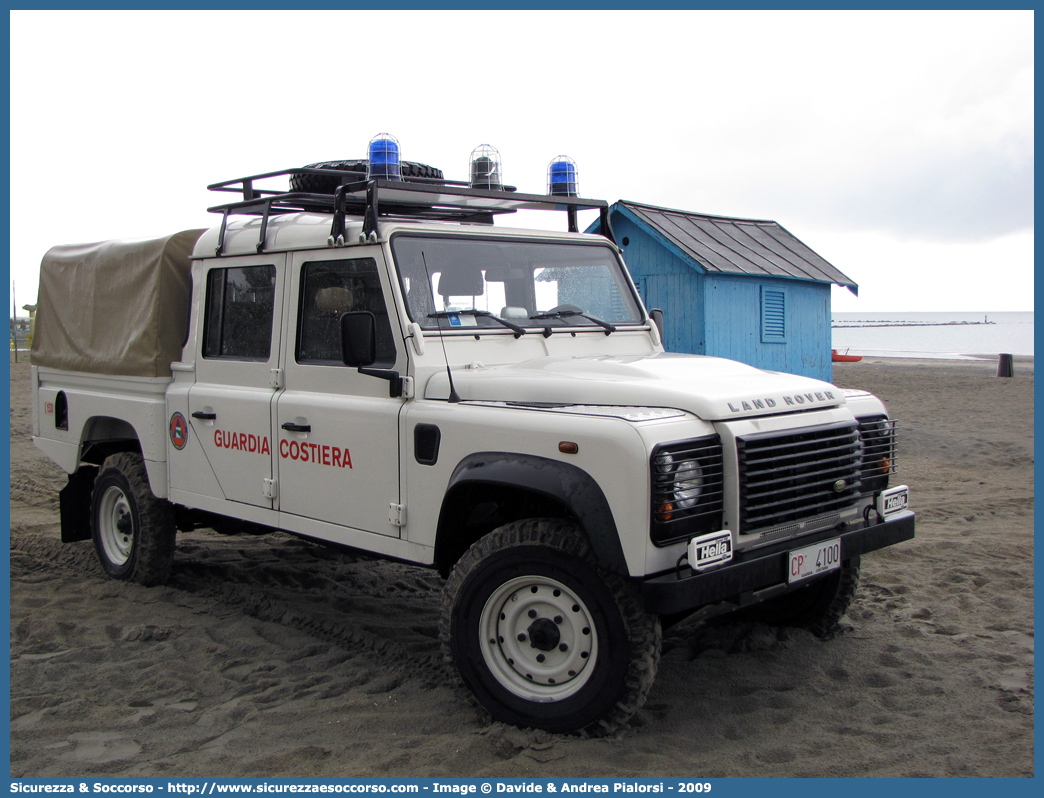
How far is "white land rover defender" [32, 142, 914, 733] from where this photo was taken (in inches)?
139

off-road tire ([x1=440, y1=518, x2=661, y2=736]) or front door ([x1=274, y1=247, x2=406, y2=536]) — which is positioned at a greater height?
front door ([x1=274, y1=247, x2=406, y2=536])

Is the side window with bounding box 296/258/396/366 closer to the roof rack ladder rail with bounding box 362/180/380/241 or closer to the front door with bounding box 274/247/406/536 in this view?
the front door with bounding box 274/247/406/536

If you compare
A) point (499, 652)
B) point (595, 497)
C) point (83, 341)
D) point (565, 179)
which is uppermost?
point (565, 179)

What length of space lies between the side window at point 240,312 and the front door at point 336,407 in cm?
26

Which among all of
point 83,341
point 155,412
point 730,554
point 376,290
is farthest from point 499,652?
point 83,341

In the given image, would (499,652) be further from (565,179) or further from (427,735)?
(565,179)

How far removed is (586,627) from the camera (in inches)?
142

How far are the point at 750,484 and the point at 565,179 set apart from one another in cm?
278

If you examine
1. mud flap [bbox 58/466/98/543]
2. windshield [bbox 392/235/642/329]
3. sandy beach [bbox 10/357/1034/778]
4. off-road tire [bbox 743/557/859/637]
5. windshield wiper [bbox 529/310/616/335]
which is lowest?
sandy beach [bbox 10/357/1034/778]

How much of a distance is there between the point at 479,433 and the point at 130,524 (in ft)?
11.5

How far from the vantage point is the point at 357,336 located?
4023 millimetres

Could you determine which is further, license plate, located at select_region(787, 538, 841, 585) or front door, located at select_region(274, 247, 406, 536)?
front door, located at select_region(274, 247, 406, 536)

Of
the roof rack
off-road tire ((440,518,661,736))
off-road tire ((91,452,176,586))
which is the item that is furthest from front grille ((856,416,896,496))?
off-road tire ((91,452,176,586))

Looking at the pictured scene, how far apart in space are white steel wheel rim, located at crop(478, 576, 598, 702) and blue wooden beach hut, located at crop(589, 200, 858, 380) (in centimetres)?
806
